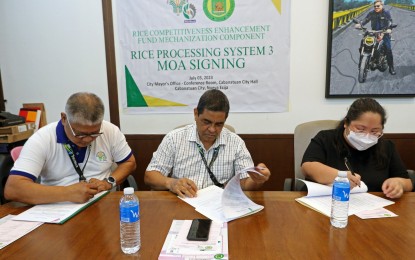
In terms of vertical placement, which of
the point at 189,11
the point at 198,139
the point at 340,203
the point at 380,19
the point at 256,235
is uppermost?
the point at 189,11

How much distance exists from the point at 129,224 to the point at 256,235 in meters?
0.46

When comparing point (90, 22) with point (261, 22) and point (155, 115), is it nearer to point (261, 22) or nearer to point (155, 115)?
point (155, 115)

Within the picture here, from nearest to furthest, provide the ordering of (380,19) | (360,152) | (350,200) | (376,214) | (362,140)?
(376,214) → (350,200) → (362,140) → (360,152) → (380,19)

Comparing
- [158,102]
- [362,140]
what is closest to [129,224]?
[362,140]

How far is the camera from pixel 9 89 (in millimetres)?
2680

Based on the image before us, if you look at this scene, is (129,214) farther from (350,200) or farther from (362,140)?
(362,140)

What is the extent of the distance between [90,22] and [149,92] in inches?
31.3

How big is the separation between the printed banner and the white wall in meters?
0.11

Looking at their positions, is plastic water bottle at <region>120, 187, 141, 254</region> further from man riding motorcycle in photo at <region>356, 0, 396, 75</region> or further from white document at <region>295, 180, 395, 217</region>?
man riding motorcycle in photo at <region>356, 0, 396, 75</region>

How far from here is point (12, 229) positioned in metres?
1.10

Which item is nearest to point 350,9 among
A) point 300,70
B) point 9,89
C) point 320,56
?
point 320,56

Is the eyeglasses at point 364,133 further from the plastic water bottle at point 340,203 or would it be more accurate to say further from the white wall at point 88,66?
the white wall at point 88,66

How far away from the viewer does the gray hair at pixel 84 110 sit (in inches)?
55.5

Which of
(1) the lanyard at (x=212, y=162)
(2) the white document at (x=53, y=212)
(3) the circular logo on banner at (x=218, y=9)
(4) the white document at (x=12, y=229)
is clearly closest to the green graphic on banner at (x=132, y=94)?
(3) the circular logo on banner at (x=218, y=9)
